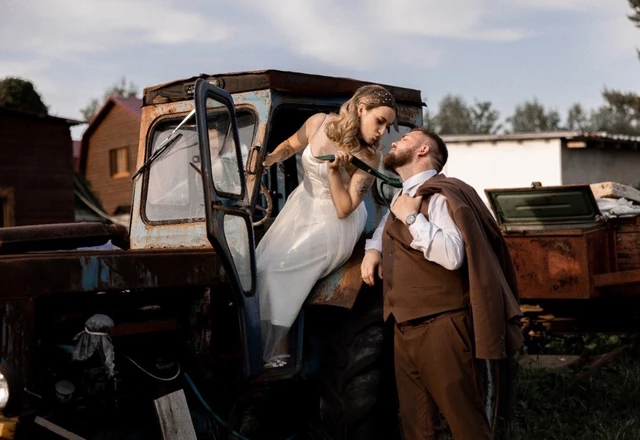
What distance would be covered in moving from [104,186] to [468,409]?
1252 inches

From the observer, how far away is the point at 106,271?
3695mm

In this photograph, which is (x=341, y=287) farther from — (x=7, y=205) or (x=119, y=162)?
(x=119, y=162)

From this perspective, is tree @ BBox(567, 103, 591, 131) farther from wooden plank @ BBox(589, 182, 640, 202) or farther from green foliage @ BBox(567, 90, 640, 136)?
wooden plank @ BBox(589, 182, 640, 202)

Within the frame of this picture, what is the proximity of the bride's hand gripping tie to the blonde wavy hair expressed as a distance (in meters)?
0.13

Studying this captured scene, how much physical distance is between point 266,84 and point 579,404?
363 centimetres

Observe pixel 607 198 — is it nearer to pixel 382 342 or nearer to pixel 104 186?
pixel 382 342

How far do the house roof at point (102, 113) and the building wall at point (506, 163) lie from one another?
12.1m

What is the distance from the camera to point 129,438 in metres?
3.88

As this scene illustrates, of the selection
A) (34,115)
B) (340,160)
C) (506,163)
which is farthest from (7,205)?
(340,160)

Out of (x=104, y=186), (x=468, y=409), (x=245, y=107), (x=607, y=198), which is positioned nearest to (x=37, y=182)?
(x=104, y=186)

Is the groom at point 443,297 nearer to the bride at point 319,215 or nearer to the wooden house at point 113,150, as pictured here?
the bride at point 319,215

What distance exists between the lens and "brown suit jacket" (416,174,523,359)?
3.67 m

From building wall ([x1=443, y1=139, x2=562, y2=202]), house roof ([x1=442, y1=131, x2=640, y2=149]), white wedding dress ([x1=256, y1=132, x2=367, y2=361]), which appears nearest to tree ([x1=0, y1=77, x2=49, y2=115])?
house roof ([x1=442, y1=131, x2=640, y2=149])

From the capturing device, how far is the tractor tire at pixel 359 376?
14.2 ft
